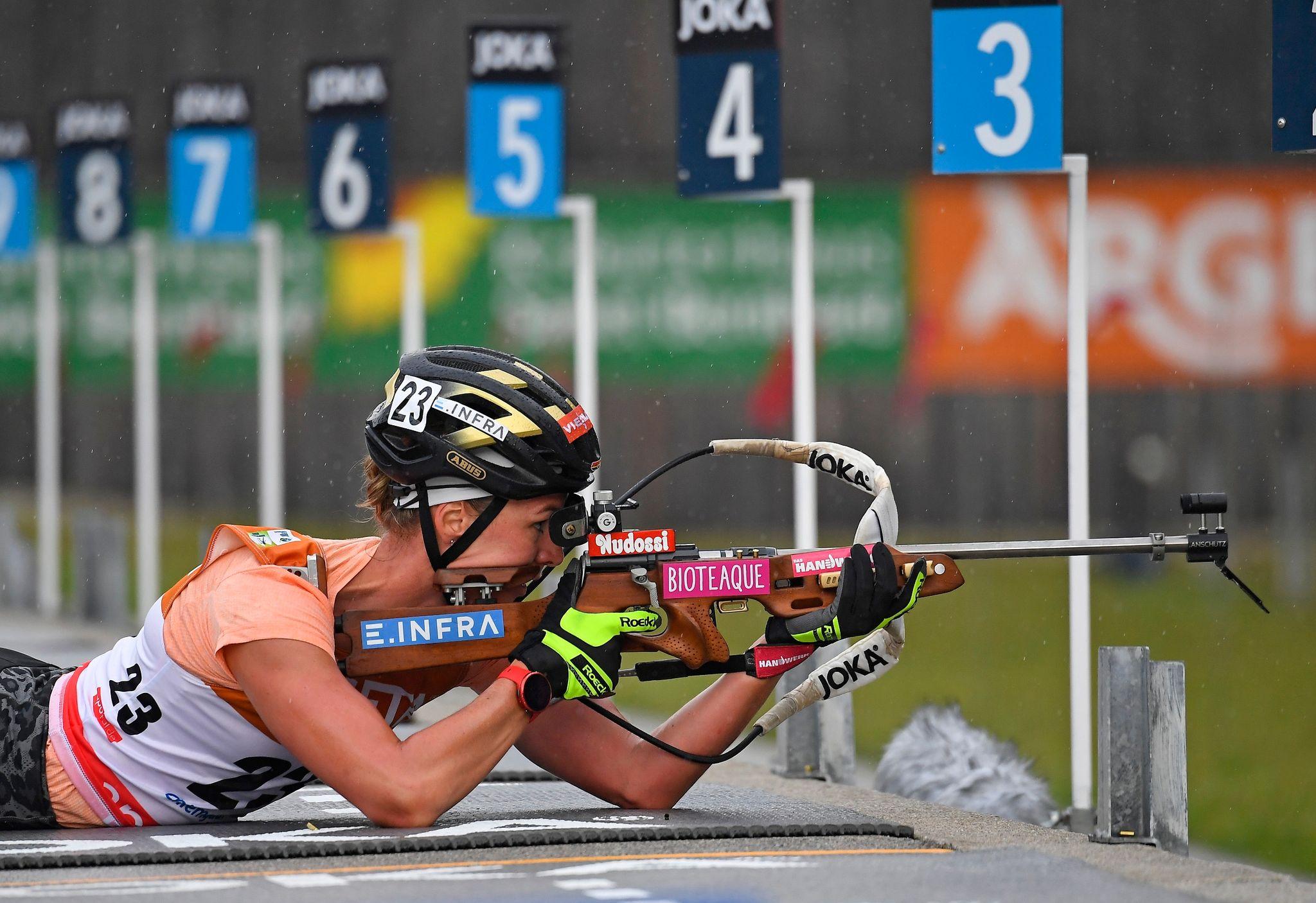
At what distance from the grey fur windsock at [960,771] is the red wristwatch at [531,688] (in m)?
1.88

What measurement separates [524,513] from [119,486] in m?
18.2

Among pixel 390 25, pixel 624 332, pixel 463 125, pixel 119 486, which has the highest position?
pixel 390 25

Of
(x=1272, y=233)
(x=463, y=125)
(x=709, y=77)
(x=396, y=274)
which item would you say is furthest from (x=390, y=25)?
(x=709, y=77)

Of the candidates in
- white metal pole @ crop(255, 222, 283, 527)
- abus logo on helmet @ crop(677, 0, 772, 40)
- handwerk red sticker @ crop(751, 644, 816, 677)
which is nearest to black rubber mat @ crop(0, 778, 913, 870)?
handwerk red sticker @ crop(751, 644, 816, 677)

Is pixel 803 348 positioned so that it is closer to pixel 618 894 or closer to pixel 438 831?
pixel 438 831

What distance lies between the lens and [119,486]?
67.7 feet

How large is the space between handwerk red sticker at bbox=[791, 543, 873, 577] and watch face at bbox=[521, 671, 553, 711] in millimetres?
537

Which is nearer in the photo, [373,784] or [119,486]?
[373,784]

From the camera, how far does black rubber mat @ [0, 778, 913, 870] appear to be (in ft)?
10.2

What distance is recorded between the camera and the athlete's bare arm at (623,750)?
3.66 m

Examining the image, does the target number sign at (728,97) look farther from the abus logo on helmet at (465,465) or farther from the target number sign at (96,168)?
the target number sign at (96,168)

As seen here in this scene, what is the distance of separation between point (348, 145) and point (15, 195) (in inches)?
212

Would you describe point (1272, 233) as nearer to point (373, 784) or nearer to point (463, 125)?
point (463, 125)

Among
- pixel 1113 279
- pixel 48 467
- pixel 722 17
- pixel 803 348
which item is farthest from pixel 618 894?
pixel 1113 279
